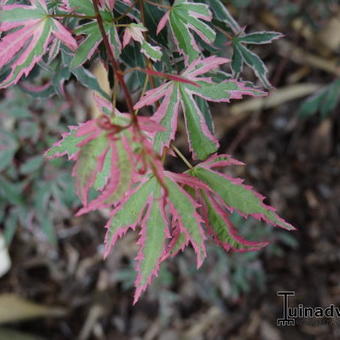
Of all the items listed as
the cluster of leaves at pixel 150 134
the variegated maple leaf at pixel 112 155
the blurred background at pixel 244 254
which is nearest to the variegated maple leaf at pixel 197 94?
the cluster of leaves at pixel 150 134

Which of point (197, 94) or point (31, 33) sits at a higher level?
point (31, 33)

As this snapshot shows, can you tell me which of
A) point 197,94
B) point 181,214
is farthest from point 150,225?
point 197,94

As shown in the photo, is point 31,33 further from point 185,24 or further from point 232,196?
point 232,196

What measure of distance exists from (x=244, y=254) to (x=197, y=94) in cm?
106

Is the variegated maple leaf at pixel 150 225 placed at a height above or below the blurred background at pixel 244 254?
above

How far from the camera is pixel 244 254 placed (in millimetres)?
1587

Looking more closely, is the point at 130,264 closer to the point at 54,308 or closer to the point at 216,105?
the point at 54,308

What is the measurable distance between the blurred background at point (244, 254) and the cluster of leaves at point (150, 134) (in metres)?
0.89

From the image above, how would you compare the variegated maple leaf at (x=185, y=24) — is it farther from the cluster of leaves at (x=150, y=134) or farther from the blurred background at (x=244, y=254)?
the blurred background at (x=244, y=254)

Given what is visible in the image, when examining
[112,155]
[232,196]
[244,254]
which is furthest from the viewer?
[244,254]

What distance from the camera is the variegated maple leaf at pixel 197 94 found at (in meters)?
0.59

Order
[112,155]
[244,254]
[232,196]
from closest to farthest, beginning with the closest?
[112,155] → [232,196] → [244,254]

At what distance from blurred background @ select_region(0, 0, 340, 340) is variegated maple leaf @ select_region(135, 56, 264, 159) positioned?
920mm

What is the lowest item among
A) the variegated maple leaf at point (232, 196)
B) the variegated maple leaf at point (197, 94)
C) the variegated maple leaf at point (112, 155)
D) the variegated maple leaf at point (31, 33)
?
the variegated maple leaf at point (232, 196)
